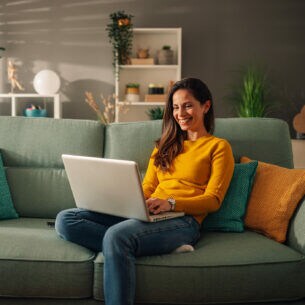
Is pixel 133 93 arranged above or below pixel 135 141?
above

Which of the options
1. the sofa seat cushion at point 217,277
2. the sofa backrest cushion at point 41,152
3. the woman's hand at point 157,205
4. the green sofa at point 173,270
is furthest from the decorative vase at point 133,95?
the sofa seat cushion at point 217,277

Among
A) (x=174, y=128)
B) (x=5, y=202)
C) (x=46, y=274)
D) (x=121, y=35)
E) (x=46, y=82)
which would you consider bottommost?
(x=46, y=274)

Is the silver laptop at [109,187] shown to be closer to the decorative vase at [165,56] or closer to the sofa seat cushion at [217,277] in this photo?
the sofa seat cushion at [217,277]

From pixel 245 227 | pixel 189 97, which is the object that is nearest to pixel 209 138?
pixel 189 97

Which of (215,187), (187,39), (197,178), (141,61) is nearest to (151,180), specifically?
(197,178)

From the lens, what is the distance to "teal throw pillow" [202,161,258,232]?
7.66 feet

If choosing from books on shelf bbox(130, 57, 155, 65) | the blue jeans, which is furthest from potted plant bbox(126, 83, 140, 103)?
the blue jeans

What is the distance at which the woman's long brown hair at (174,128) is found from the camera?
7.85ft

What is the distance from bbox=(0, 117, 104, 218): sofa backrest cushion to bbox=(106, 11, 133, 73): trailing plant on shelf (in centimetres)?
256

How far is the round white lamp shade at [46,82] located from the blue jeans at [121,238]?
10.8 feet

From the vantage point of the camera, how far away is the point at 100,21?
5.58 meters

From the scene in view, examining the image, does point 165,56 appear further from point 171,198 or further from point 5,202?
point 171,198

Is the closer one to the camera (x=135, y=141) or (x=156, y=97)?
(x=135, y=141)

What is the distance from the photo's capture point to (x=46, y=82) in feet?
17.5
